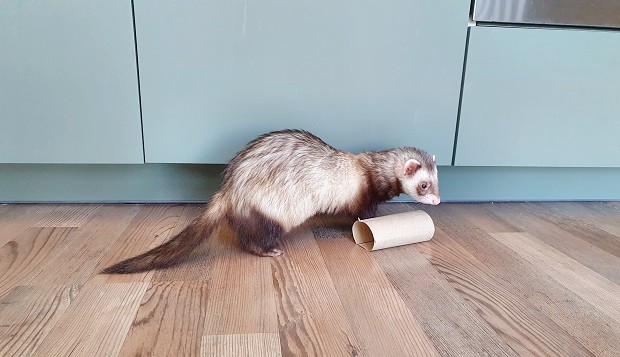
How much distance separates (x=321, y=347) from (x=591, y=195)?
48.8 inches

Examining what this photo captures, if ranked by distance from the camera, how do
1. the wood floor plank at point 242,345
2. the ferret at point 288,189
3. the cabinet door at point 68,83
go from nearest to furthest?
the wood floor plank at point 242,345 < the ferret at point 288,189 < the cabinet door at point 68,83

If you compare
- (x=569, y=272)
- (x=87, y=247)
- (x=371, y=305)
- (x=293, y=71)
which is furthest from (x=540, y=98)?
(x=87, y=247)

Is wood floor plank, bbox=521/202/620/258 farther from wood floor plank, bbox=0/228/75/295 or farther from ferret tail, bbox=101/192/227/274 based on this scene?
wood floor plank, bbox=0/228/75/295

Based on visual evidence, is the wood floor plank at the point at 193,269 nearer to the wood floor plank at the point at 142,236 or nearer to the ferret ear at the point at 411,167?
the wood floor plank at the point at 142,236

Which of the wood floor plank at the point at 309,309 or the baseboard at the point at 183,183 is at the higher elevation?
the baseboard at the point at 183,183

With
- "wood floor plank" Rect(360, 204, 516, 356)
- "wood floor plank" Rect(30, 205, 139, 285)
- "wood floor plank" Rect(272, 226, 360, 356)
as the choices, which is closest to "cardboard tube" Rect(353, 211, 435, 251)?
"wood floor plank" Rect(360, 204, 516, 356)

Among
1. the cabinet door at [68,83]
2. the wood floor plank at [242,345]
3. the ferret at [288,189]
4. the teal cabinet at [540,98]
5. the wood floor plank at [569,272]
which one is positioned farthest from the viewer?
the teal cabinet at [540,98]

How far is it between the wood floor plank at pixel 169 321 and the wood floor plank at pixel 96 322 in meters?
0.02

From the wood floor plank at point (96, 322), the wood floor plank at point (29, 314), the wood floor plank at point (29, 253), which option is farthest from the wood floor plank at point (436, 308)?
the wood floor plank at point (29, 253)

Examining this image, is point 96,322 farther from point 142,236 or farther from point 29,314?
point 142,236

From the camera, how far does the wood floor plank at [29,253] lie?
2.73 ft

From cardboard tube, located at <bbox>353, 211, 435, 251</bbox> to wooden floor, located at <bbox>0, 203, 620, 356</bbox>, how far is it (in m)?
0.03

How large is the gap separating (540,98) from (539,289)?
0.62 meters

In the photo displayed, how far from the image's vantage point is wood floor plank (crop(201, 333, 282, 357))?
24.8 inches
